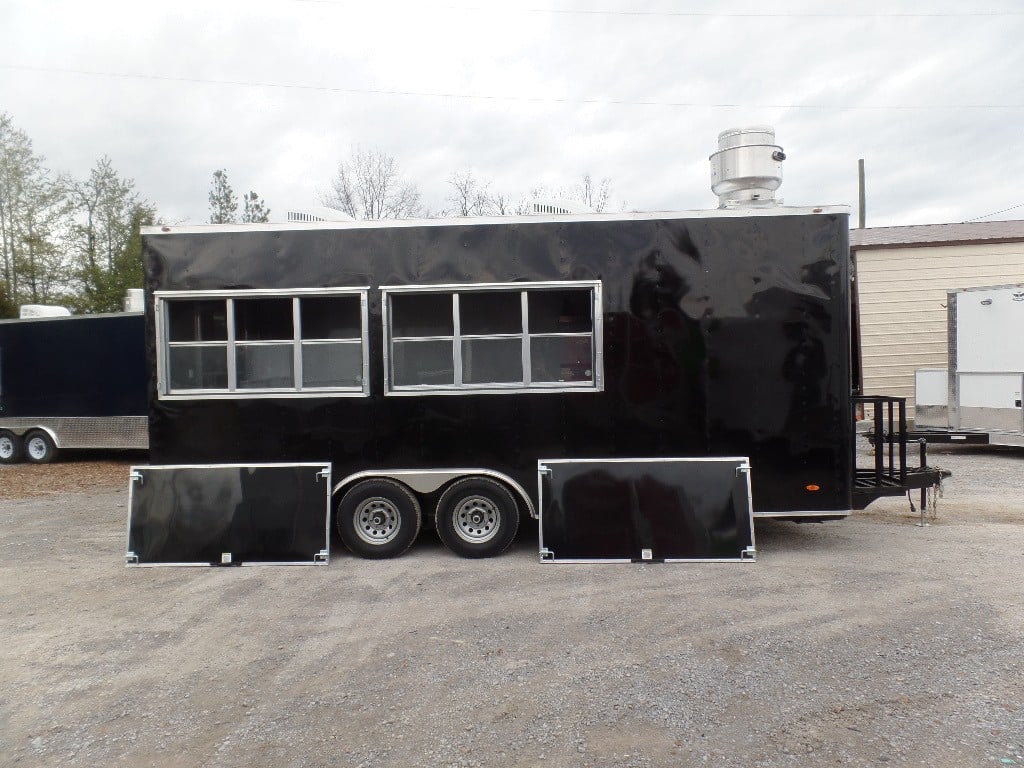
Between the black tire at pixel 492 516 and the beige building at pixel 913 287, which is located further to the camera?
the beige building at pixel 913 287

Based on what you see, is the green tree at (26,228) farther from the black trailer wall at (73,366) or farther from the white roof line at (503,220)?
the white roof line at (503,220)

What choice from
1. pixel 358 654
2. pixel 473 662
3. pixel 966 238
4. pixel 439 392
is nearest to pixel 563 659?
pixel 473 662

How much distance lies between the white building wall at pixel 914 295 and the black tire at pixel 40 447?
681 inches

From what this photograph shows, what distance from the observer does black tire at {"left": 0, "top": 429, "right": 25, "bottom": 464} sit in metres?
14.4

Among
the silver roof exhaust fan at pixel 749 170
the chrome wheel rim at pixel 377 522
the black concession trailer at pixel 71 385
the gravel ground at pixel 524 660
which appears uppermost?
the silver roof exhaust fan at pixel 749 170

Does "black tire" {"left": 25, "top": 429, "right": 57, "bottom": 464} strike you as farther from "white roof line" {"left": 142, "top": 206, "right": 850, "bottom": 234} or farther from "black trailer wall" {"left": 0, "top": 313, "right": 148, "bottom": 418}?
"white roof line" {"left": 142, "top": 206, "right": 850, "bottom": 234}

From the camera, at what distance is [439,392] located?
6711 mm

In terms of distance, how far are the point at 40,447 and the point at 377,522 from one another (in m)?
10.9

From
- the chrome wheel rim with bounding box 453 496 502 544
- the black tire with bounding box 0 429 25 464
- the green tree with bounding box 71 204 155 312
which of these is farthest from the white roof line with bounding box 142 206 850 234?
the green tree with bounding box 71 204 155 312

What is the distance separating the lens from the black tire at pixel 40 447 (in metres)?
14.2

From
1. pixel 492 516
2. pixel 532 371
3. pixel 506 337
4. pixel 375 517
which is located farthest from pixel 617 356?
pixel 375 517

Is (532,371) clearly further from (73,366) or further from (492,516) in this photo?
(73,366)

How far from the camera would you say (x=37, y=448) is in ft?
47.0

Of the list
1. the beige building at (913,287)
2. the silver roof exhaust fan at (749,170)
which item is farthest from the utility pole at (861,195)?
the silver roof exhaust fan at (749,170)
